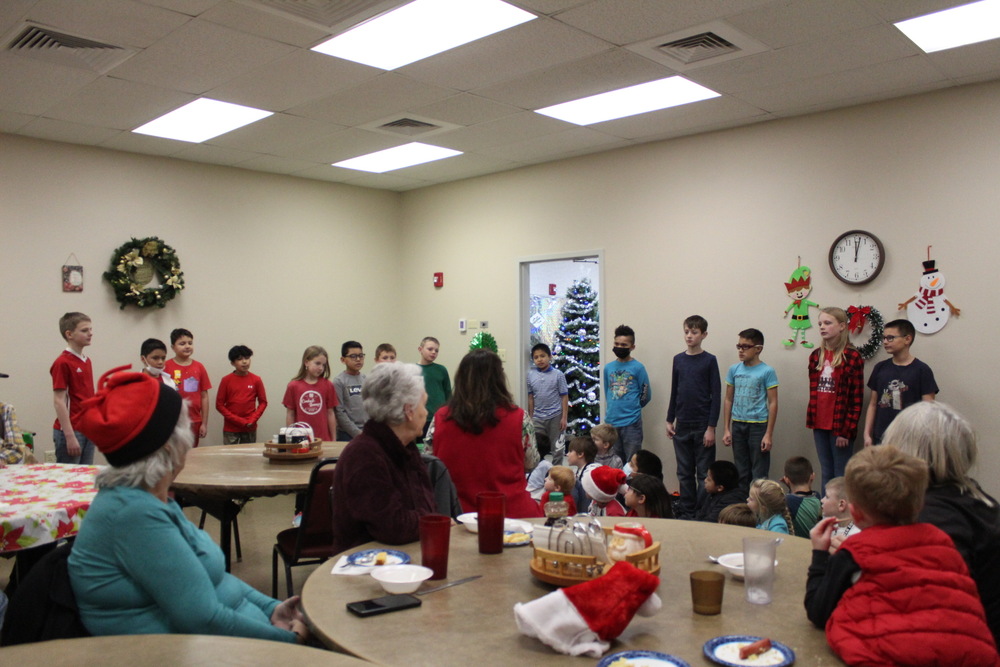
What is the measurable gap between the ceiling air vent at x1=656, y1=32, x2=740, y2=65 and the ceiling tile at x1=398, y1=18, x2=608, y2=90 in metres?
0.38

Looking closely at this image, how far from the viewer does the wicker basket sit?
5.86ft

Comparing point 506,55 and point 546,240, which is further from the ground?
point 506,55

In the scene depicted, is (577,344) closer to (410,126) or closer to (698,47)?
(410,126)

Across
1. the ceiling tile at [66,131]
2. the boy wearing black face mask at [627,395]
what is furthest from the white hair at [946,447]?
the ceiling tile at [66,131]

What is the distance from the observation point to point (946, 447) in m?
1.79

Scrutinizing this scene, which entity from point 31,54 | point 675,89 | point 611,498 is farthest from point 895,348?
point 31,54

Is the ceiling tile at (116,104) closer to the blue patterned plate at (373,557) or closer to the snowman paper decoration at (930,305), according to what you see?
the blue patterned plate at (373,557)

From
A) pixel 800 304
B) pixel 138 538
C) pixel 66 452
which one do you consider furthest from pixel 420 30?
pixel 66 452

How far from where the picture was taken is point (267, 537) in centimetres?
530

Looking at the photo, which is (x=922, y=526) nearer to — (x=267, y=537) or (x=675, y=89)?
(x=675, y=89)

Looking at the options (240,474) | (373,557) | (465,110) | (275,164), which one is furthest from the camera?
(275,164)

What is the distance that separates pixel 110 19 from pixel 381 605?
341 centimetres

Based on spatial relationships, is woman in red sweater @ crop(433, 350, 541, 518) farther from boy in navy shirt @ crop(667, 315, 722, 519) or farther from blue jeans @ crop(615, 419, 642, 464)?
blue jeans @ crop(615, 419, 642, 464)

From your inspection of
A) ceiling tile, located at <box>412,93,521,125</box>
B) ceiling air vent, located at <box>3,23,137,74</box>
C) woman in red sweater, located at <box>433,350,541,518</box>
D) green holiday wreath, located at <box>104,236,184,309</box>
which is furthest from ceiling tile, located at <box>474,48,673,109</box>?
green holiday wreath, located at <box>104,236,184,309</box>
